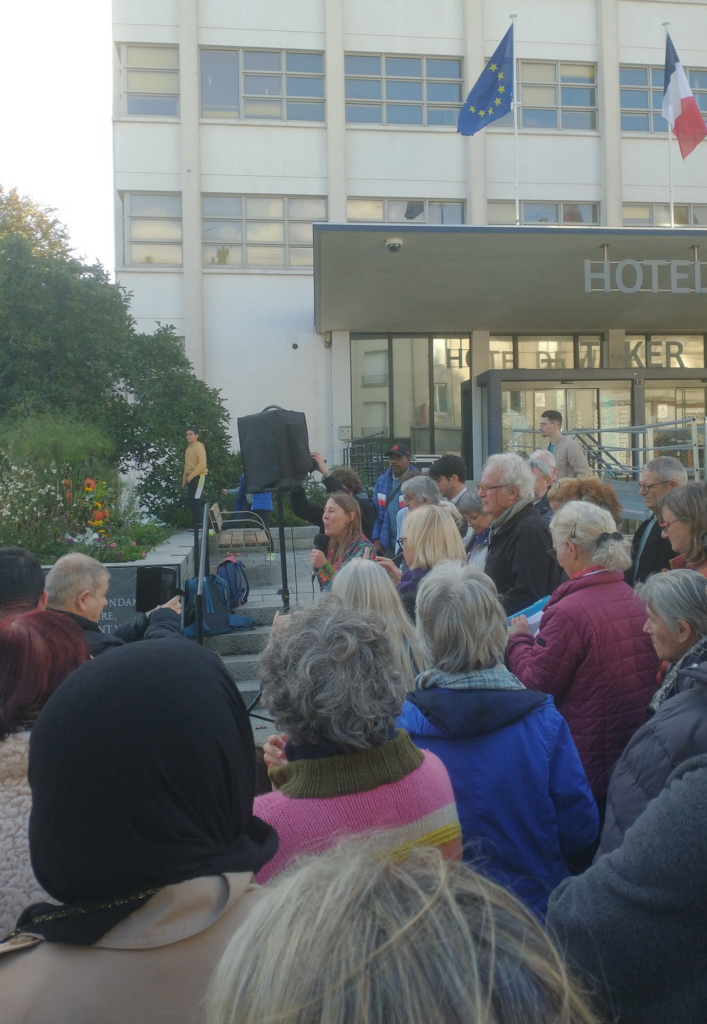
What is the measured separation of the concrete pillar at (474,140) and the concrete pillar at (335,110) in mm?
3374

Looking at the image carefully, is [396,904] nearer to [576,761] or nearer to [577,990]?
[577,990]

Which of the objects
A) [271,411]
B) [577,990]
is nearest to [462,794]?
[577,990]

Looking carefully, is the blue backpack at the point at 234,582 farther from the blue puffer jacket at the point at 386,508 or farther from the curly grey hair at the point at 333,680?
the curly grey hair at the point at 333,680

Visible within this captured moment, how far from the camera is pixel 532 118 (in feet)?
71.8

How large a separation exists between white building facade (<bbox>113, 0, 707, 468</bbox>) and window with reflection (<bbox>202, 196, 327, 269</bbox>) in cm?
5

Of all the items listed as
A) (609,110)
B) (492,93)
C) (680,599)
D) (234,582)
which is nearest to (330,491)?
(234,582)

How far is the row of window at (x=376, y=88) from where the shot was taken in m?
20.8

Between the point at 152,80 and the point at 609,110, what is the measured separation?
12.4 m

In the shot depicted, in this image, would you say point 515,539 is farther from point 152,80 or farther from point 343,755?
point 152,80

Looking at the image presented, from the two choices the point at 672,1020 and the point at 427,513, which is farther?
the point at 427,513

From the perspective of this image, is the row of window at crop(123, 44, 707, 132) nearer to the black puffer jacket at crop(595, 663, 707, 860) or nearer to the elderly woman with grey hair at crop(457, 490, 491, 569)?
the elderly woman with grey hair at crop(457, 490, 491, 569)

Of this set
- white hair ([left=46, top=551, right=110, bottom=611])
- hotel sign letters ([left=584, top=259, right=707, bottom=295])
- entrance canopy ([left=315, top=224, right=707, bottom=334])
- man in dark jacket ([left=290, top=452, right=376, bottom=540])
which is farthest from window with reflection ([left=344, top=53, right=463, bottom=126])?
white hair ([left=46, top=551, right=110, bottom=611])

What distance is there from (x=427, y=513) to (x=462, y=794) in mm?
2303

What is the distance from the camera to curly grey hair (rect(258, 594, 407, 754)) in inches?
72.3
